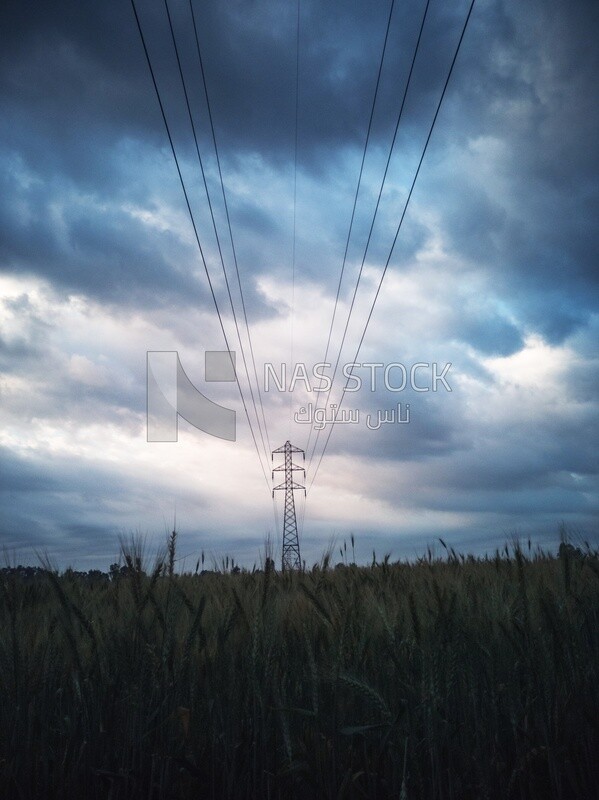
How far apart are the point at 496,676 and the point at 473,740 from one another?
13.6 inches

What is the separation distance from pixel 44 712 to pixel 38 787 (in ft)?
0.88

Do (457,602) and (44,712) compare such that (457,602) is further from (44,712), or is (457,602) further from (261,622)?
(44,712)

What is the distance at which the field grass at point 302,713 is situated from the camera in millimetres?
2346

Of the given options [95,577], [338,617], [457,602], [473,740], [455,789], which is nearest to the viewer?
[455,789]

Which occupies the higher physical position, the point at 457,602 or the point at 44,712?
the point at 457,602

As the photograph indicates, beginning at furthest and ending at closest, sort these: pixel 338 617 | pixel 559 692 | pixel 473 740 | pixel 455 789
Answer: pixel 338 617, pixel 559 692, pixel 473 740, pixel 455 789

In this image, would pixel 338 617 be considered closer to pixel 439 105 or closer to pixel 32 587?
pixel 32 587

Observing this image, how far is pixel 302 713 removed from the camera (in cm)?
246

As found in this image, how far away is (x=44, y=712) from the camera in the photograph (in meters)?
2.62

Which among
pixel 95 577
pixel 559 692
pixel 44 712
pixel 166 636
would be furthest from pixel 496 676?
pixel 95 577

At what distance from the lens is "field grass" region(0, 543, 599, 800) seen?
2346 millimetres

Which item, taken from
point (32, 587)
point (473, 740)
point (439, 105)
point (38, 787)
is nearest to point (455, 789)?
point (473, 740)

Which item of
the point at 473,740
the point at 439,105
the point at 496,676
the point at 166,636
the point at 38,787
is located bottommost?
the point at 38,787

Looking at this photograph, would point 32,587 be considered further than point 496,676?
Yes
